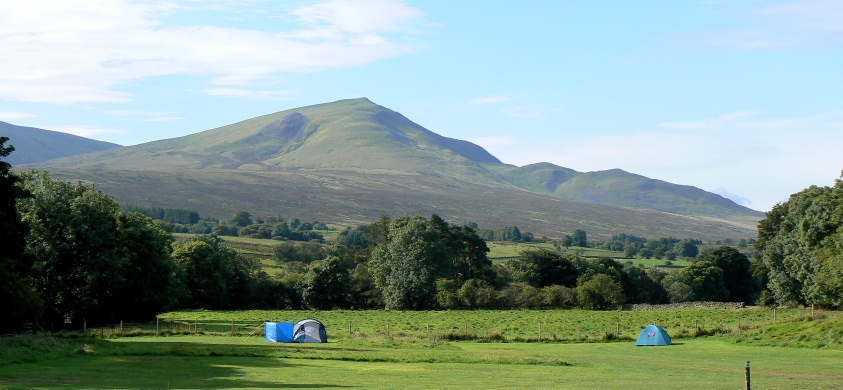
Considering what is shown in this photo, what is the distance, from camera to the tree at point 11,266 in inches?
1553

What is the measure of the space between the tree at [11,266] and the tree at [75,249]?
380 inches

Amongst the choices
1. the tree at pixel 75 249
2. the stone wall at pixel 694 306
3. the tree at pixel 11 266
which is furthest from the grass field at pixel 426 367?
the stone wall at pixel 694 306

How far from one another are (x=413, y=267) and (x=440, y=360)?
53285mm

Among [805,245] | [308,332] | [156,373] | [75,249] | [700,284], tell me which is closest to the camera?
[156,373]

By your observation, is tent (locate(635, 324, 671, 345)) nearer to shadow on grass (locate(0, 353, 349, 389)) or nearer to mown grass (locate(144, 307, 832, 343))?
mown grass (locate(144, 307, 832, 343))

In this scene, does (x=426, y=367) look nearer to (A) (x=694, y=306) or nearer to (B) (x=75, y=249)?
(B) (x=75, y=249)

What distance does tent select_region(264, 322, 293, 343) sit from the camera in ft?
156

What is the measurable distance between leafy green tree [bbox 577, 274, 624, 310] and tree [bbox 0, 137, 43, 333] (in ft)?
180

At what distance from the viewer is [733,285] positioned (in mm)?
104125

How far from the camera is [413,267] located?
87.9 m

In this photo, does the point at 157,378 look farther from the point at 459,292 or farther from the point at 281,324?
the point at 459,292

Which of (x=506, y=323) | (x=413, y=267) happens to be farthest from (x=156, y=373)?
(x=413, y=267)

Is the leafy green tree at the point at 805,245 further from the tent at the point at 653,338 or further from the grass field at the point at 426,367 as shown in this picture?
the grass field at the point at 426,367

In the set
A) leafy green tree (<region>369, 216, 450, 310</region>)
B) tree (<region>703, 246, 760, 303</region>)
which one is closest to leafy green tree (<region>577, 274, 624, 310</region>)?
leafy green tree (<region>369, 216, 450, 310</region>)
